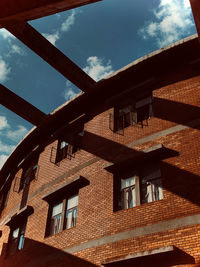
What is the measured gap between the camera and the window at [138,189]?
8781 mm

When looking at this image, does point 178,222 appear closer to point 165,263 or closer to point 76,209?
point 165,263

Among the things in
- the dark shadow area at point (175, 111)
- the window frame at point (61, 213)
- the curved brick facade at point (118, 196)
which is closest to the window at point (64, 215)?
the window frame at point (61, 213)

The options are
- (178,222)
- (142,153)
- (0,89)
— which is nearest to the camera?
(178,222)

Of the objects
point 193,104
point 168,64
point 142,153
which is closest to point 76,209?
point 142,153

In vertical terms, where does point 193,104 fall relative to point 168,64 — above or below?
below

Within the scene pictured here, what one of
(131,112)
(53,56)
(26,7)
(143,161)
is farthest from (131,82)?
(26,7)

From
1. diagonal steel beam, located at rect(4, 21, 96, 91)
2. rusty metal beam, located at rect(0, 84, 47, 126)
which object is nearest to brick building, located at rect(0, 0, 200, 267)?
rusty metal beam, located at rect(0, 84, 47, 126)

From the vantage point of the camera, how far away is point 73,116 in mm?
13164

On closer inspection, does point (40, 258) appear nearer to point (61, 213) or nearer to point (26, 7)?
point (61, 213)

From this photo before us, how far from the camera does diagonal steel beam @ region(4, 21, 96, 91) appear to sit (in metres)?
9.49

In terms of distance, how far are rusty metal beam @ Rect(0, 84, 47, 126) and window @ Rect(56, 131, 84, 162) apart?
4.66ft

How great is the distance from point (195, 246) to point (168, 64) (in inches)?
261

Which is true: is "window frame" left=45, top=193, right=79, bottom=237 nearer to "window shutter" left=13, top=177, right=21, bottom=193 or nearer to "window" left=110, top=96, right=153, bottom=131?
"window" left=110, top=96, right=153, bottom=131

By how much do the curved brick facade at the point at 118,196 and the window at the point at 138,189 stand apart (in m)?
0.08
